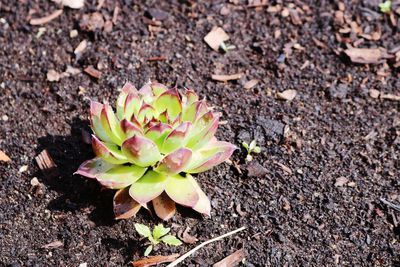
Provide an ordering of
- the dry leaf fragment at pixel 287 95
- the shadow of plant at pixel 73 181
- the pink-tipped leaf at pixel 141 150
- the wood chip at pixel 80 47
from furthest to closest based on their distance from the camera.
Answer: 1. the wood chip at pixel 80 47
2. the dry leaf fragment at pixel 287 95
3. the shadow of plant at pixel 73 181
4. the pink-tipped leaf at pixel 141 150

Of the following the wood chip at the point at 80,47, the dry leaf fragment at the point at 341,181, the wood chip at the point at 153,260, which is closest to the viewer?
the wood chip at the point at 153,260

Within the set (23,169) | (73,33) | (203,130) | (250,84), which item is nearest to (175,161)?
(203,130)

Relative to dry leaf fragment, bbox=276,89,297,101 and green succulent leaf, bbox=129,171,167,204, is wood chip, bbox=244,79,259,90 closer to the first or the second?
dry leaf fragment, bbox=276,89,297,101

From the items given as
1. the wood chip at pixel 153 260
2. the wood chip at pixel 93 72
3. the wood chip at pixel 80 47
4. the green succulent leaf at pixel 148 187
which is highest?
the wood chip at pixel 80 47

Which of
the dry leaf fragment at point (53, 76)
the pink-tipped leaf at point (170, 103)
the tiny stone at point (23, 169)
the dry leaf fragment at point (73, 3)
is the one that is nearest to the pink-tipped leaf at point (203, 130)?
the pink-tipped leaf at point (170, 103)

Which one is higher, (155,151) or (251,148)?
(155,151)

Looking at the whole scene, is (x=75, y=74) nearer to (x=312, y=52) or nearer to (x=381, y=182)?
(x=312, y=52)

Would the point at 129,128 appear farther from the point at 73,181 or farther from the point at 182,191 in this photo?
the point at 73,181

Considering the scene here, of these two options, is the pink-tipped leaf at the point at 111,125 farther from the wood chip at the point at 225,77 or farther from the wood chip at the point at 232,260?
the wood chip at the point at 225,77
